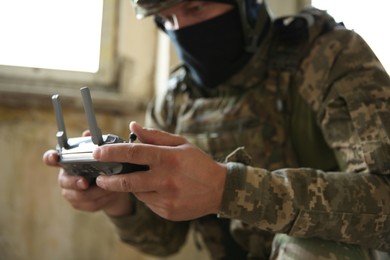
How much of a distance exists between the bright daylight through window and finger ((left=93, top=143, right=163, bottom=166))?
91 centimetres

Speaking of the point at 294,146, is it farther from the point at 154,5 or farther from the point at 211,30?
the point at 154,5

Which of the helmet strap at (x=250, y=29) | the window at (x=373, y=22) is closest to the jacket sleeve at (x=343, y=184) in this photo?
the helmet strap at (x=250, y=29)

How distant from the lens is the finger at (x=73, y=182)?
0.78 meters

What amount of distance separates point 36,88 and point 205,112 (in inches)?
22.2

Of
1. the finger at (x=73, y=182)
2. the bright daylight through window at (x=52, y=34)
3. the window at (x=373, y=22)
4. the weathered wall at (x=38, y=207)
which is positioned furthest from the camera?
the bright daylight through window at (x=52, y=34)

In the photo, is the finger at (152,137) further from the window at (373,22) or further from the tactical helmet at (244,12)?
the window at (373,22)

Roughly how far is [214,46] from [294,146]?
0.91 ft

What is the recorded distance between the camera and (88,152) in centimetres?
62

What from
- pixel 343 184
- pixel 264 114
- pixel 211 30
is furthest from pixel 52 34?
pixel 343 184

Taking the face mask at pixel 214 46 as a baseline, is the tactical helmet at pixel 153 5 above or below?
above

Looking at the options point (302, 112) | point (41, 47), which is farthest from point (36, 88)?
point (302, 112)

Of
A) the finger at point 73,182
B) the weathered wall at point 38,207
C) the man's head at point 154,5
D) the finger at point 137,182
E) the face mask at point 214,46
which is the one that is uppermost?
the man's head at point 154,5

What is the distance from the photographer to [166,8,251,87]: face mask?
36.2 inches

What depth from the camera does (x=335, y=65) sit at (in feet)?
2.71
